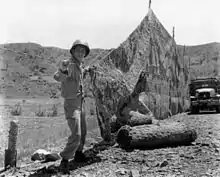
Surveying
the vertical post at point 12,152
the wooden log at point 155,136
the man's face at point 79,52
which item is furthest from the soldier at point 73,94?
the vertical post at point 12,152

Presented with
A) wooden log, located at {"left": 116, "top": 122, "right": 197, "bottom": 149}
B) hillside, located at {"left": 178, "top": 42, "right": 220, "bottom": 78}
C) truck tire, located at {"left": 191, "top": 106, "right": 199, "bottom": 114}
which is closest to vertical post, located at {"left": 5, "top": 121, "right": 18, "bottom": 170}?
wooden log, located at {"left": 116, "top": 122, "right": 197, "bottom": 149}

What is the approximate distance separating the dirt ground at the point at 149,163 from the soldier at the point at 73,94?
1.35ft

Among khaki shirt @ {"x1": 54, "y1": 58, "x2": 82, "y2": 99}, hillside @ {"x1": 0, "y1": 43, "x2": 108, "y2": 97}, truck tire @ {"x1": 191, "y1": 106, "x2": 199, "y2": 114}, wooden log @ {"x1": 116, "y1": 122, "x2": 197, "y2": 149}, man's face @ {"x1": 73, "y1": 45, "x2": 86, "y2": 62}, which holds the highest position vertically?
hillside @ {"x1": 0, "y1": 43, "x2": 108, "y2": 97}

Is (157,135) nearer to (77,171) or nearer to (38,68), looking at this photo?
(77,171)

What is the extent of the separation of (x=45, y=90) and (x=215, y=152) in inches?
1188

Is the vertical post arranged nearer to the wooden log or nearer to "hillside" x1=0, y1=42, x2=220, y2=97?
the wooden log

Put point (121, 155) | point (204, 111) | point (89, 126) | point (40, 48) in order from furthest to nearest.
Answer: point (40, 48) → point (204, 111) → point (89, 126) → point (121, 155)

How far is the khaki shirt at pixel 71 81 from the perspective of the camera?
506 centimetres

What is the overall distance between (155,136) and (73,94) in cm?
192

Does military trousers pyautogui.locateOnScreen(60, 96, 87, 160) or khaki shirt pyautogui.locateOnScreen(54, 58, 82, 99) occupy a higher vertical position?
khaki shirt pyautogui.locateOnScreen(54, 58, 82, 99)

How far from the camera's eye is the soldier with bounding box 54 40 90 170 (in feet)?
16.1

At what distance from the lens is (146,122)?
24.0 feet

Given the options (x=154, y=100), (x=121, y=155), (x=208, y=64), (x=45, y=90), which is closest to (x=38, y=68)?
(x=45, y=90)

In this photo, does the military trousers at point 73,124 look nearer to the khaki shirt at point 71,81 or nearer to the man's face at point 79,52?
the khaki shirt at point 71,81
